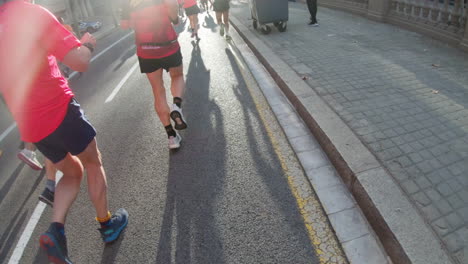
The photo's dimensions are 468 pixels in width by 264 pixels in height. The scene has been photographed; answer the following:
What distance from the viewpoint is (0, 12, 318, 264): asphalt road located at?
2520 mm

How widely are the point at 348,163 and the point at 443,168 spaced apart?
90cm

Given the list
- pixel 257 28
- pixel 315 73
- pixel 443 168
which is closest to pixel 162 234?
pixel 443 168

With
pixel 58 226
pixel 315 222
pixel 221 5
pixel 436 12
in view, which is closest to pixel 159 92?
pixel 58 226

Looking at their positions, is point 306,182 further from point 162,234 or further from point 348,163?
point 162,234

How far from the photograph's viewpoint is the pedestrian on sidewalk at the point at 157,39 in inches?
132

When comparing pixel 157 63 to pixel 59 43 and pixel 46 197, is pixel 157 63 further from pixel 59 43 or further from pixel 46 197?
pixel 46 197

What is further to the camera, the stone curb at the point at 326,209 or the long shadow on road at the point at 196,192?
the long shadow on road at the point at 196,192

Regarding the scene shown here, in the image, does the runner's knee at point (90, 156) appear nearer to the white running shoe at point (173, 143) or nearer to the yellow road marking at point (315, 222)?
the white running shoe at point (173, 143)

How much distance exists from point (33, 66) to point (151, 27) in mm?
1729

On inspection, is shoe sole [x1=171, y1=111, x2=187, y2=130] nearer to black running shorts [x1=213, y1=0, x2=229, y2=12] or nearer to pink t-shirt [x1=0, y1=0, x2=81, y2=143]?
pink t-shirt [x1=0, y1=0, x2=81, y2=143]

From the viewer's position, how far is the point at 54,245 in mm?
2084

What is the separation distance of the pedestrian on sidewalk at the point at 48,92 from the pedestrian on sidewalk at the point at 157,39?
1377 millimetres


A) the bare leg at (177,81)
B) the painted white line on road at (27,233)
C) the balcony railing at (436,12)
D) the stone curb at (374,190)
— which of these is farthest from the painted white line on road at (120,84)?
the balcony railing at (436,12)

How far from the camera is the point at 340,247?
7.95ft
